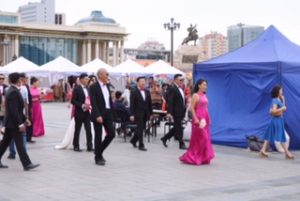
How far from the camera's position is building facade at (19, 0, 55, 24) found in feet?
479

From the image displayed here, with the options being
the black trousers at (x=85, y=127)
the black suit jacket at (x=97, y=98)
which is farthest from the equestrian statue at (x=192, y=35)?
the black suit jacket at (x=97, y=98)

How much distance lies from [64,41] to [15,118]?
287ft

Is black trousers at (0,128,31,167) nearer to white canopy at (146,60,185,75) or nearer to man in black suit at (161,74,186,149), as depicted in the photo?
man in black suit at (161,74,186,149)

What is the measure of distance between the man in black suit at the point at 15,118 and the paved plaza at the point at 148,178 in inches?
14.6

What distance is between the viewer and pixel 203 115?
1066cm

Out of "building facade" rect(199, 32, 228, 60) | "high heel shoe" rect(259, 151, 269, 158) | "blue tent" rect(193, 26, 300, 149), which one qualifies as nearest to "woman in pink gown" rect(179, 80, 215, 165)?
"high heel shoe" rect(259, 151, 269, 158)

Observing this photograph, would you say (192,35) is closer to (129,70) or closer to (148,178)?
(129,70)

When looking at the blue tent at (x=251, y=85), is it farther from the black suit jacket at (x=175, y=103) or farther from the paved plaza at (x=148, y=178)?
the black suit jacket at (x=175, y=103)

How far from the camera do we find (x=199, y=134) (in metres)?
10.6

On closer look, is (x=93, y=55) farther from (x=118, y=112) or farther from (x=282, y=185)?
(x=282, y=185)

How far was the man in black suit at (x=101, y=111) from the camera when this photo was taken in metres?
10.1

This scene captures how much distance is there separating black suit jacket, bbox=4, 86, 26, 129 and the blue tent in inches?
231

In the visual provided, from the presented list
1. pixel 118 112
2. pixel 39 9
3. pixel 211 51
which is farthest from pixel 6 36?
pixel 118 112

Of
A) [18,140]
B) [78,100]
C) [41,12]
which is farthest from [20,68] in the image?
[41,12]
